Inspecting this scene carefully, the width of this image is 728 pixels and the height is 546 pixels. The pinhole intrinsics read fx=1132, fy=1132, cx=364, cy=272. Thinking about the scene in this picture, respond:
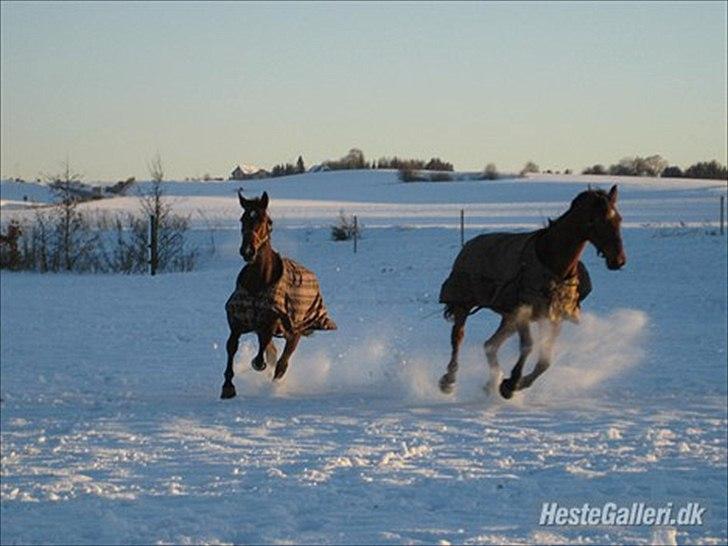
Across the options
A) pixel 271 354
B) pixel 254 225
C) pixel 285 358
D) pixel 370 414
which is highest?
pixel 254 225

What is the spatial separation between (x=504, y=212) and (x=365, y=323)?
14.8m

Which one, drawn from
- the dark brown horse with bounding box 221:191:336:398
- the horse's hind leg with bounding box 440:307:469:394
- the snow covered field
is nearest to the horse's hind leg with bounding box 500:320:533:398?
the horse's hind leg with bounding box 440:307:469:394

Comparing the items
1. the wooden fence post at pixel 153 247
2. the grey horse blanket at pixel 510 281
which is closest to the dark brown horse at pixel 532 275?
the grey horse blanket at pixel 510 281

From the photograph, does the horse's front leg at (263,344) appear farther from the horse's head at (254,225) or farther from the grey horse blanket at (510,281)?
the horse's head at (254,225)

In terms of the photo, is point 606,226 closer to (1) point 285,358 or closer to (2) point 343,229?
(2) point 343,229

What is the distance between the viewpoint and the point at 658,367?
18984 mm

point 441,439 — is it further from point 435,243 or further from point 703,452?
point 435,243

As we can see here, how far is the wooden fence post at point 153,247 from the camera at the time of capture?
419 centimetres

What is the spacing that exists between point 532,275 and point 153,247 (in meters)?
1.80

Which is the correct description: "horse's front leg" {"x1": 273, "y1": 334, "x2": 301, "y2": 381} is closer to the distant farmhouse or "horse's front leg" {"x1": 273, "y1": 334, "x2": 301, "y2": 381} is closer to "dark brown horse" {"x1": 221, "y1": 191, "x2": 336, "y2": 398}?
"dark brown horse" {"x1": 221, "y1": 191, "x2": 336, "y2": 398}

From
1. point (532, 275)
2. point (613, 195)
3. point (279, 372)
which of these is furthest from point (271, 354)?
point (613, 195)

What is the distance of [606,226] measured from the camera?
2.85 metres

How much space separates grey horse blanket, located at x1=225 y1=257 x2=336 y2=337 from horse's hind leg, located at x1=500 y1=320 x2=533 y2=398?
0.95 metres

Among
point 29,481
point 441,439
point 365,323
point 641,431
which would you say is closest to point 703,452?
point 641,431
